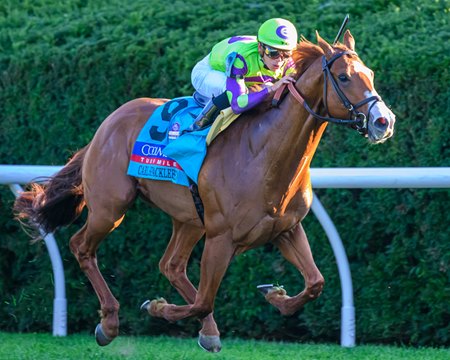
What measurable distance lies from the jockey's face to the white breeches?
13.9 inches

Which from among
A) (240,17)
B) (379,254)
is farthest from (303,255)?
(240,17)

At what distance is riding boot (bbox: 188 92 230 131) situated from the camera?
18.2 ft

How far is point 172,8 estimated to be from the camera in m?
7.68

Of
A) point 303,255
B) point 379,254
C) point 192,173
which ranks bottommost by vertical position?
point 379,254

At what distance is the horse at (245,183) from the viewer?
5.06 meters

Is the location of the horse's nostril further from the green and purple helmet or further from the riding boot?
the riding boot

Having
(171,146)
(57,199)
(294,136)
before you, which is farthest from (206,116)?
(57,199)

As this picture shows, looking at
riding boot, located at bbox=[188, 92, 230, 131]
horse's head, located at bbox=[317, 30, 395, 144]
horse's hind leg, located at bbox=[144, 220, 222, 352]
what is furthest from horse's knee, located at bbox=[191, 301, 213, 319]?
horse's head, located at bbox=[317, 30, 395, 144]

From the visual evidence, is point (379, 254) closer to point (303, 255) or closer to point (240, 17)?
point (303, 255)

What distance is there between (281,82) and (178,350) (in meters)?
1.81

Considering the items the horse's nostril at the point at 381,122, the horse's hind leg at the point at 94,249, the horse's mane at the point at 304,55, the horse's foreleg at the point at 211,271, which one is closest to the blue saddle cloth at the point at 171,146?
the horse's hind leg at the point at 94,249

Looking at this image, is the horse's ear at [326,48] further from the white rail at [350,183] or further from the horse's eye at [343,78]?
the white rail at [350,183]

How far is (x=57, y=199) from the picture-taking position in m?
6.53

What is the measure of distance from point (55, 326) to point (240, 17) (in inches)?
94.3
